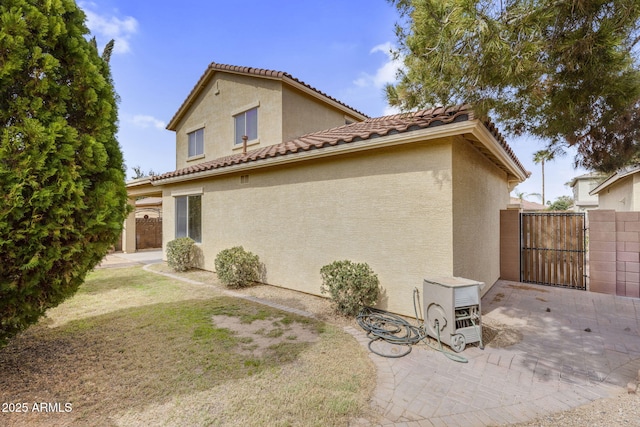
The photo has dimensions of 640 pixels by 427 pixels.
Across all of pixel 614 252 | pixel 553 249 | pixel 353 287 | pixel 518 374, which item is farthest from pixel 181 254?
pixel 614 252

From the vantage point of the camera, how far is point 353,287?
618cm

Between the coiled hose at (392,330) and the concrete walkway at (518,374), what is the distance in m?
0.13

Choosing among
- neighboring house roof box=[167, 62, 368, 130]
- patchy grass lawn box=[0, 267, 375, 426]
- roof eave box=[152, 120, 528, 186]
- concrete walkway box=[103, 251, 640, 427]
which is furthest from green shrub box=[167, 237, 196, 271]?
concrete walkway box=[103, 251, 640, 427]

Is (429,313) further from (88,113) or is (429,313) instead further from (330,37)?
(330,37)

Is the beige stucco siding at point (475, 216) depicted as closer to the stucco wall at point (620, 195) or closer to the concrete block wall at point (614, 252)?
the concrete block wall at point (614, 252)

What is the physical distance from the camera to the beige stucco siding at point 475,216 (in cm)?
610

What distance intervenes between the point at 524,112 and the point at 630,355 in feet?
14.2

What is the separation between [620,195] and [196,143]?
22.6 m

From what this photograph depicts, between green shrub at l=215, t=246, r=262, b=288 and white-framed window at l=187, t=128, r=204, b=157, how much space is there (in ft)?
28.0

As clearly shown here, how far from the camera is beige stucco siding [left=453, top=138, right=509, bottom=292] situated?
20.0ft

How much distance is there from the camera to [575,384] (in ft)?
13.0

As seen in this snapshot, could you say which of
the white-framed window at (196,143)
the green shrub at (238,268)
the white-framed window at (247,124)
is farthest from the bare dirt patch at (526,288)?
the white-framed window at (196,143)

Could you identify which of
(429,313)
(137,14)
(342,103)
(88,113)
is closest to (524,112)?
(429,313)

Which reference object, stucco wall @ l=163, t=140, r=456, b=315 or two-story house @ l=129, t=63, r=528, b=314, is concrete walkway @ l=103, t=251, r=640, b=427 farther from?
stucco wall @ l=163, t=140, r=456, b=315
